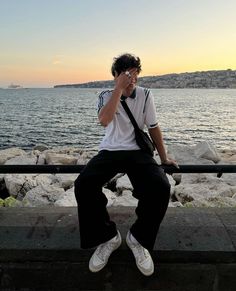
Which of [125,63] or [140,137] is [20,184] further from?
[125,63]

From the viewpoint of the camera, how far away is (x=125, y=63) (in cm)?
338

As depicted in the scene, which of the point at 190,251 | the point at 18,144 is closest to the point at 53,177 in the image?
the point at 190,251

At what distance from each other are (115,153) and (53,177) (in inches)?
335

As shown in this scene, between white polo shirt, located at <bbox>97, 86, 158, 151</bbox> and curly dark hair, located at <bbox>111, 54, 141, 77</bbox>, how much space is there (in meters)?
0.19

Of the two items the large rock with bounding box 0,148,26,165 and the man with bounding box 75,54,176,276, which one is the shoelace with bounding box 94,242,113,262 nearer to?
the man with bounding box 75,54,176,276

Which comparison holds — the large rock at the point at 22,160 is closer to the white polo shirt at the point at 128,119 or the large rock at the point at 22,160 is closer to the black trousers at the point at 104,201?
the white polo shirt at the point at 128,119

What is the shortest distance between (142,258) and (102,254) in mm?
306

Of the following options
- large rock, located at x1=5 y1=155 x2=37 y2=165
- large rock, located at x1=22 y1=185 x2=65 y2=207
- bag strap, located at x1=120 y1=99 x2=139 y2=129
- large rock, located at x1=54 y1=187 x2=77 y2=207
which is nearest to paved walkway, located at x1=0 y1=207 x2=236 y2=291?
bag strap, located at x1=120 y1=99 x2=139 y2=129

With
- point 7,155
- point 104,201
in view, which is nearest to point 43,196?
point 104,201

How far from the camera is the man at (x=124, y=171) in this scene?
3084 mm

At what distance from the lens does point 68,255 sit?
10.5 feet

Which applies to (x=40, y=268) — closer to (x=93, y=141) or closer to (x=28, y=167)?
(x=28, y=167)

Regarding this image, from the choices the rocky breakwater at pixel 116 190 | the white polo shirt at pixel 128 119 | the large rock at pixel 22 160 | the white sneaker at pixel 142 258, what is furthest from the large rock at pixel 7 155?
the white sneaker at pixel 142 258

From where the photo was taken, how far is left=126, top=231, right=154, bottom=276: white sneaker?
3045 mm
